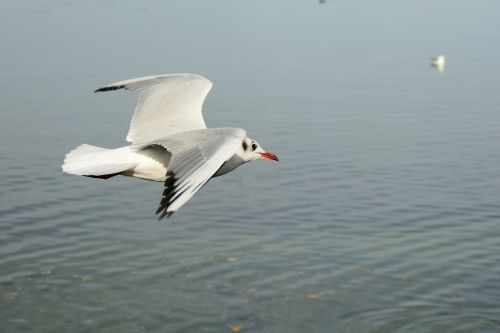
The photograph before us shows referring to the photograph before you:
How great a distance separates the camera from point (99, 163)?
9.04 metres

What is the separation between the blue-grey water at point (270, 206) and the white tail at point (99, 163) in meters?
3.54

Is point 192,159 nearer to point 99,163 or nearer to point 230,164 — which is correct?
point 99,163

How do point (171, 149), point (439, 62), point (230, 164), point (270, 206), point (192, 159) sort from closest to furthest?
point (192, 159) → point (171, 149) → point (230, 164) → point (270, 206) → point (439, 62)

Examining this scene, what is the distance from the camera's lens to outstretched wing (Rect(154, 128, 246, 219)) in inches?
278

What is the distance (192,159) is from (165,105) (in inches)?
118

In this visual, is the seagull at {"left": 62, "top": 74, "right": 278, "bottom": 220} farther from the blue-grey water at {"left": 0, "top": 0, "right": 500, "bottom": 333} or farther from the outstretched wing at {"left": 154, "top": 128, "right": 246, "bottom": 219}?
the blue-grey water at {"left": 0, "top": 0, "right": 500, "bottom": 333}

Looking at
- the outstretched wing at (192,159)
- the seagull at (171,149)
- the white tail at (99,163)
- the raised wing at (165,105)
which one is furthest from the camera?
the raised wing at (165,105)

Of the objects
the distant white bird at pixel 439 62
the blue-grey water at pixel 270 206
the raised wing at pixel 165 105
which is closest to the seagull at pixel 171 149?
the raised wing at pixel 165 105

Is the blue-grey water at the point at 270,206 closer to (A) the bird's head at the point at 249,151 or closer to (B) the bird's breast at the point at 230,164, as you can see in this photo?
(A) the bird's head at the point at 249,151

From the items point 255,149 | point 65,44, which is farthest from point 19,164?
point 65,44

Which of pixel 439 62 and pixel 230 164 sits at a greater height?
pixel 230 164

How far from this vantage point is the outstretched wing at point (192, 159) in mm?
7073

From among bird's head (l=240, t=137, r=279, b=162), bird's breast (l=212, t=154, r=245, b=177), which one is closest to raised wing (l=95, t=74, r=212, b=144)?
bird's head (l=240, t=137, r=279, b=162)

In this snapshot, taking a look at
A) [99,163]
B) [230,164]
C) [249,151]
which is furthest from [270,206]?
[99,163]
